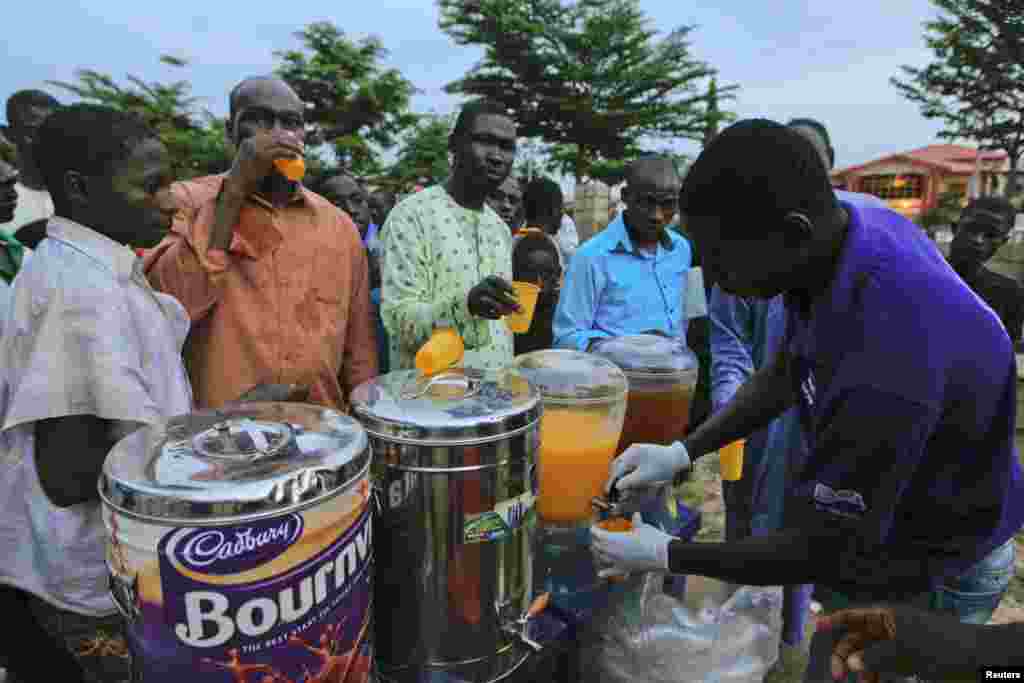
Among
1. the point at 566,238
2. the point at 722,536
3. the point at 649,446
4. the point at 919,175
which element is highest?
the point at 919,175

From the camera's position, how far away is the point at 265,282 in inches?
73.9

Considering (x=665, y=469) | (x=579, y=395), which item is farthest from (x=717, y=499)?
(x=579, y=395)

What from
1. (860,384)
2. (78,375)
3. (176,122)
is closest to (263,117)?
(78,375)

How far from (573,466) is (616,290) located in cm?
158

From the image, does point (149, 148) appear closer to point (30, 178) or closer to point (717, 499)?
point (30, 178)

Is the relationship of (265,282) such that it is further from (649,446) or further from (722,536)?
(722,536)

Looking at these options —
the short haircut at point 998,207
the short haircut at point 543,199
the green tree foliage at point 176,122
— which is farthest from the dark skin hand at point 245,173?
the green tree foliage at point 176,122

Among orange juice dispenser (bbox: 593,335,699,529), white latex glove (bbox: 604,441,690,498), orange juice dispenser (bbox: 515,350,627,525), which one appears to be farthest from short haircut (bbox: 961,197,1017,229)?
orange juice dispenser (bbox: 515,350,627,525)

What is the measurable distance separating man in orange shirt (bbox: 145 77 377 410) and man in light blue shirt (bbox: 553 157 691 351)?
3.81 ft

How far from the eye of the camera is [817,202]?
1.21 metres

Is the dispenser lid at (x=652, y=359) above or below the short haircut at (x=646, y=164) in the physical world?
below

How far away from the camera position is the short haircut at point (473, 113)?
2.28 m

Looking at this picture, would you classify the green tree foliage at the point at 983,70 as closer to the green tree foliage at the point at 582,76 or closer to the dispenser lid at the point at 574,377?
the green tree foliage at the point at 582,76

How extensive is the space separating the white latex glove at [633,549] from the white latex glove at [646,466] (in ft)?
0.52
